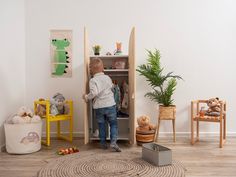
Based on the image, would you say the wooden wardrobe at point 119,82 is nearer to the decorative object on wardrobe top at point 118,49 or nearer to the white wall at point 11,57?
the decorative object on wardrobe top at point 118,49

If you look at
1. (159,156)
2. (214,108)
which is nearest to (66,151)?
(159,156)

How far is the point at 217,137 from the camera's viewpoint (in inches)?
165

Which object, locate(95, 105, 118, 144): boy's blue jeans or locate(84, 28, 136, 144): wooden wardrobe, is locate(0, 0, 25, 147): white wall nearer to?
locate(84, 28, 136, 144): wooden wardrobe

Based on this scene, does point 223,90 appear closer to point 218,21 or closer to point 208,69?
point 208,69

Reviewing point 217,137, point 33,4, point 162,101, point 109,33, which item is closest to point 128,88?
point 162,101

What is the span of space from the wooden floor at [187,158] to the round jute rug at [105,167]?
0.14 meters

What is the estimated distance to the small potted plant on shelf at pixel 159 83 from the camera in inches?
154

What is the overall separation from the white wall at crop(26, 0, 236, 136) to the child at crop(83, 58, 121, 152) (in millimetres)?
775

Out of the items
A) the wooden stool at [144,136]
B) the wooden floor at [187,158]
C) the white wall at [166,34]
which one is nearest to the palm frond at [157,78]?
the white wall at [166,34]

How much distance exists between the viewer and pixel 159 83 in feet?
13.1

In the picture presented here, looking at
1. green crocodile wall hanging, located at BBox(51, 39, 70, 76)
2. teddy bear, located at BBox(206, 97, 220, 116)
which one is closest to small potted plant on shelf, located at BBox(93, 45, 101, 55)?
green crocodile wall hanging, located at BBox(51, 39, 70, 76)

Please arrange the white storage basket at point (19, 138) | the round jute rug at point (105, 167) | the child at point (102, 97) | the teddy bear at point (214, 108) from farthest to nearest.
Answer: the teddy bear at point (214, 108)
the child at point (102, 97)
the white storage basket at point (19, 138)
the round jute rug at point (105, 167)

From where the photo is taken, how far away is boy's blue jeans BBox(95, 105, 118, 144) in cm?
360

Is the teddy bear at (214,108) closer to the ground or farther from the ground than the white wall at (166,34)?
closer to the ground
